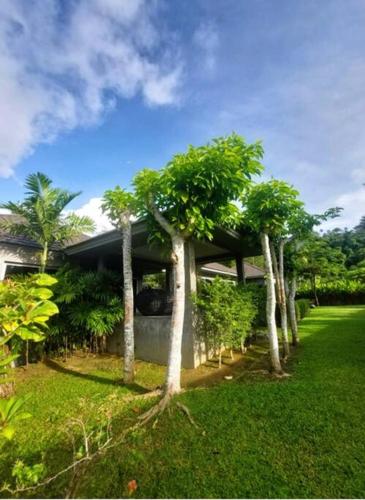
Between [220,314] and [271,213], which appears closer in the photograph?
[271,213]

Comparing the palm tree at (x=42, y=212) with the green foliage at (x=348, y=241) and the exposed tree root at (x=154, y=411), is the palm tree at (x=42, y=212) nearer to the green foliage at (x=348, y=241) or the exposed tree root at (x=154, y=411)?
the exposed tree root at (x=154, y=411)

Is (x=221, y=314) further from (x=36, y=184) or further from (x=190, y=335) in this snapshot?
(x=36, y=184)

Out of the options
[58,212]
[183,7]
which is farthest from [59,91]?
[183,7]

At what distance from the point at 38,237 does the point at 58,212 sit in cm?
92

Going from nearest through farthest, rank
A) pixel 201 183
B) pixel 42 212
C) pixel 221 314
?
1. pixel 201 183
2. pixel 221 314
3. pixel 42 212

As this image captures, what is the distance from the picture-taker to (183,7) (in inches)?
201

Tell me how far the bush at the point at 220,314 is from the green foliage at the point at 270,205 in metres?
1.89

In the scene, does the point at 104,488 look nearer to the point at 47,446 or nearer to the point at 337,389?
the point at 47,446

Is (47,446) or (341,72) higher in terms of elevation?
(341,72)

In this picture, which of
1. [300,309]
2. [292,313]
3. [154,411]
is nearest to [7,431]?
[154,411]

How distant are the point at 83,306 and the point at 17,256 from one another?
8.00ft

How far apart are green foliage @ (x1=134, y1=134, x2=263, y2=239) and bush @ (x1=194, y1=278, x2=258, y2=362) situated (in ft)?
7.15

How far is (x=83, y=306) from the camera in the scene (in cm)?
712

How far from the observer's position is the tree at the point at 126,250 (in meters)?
5.22
